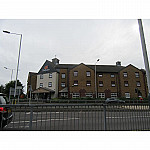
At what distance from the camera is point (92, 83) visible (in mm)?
31719

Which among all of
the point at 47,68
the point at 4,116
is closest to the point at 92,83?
the point at 47,68

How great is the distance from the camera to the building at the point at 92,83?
31.4 meters

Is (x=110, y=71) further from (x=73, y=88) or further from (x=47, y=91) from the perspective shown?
(x=47, y=91)

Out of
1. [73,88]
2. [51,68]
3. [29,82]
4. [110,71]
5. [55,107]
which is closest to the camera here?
[55,107]

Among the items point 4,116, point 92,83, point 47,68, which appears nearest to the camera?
point 4,116

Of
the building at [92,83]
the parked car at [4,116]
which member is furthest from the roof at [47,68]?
the parked car at [4,116]

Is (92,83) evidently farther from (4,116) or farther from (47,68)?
(4,116)

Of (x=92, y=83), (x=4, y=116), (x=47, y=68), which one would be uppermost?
(x=47, y=68)

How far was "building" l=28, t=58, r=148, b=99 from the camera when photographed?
3138 cm

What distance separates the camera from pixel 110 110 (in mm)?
4949

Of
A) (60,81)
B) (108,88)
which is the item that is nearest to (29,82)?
(60,81)

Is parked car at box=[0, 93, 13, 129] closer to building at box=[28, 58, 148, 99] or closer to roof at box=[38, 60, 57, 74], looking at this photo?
building at box=[28, 58, 148, 99]

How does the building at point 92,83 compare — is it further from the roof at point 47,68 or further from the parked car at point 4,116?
the parked car at point 4,116

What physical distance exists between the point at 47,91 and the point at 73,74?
8.32m
